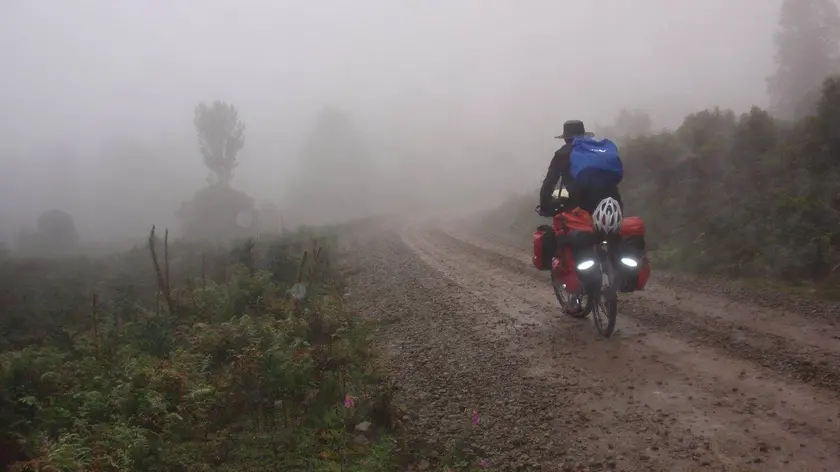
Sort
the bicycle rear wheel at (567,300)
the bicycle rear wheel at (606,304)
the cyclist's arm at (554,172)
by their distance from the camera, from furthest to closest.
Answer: the bicycle rear wheel at (567,300) < the cyclist's arm at (554,172) < the bicycle rear wheel at (606,304)

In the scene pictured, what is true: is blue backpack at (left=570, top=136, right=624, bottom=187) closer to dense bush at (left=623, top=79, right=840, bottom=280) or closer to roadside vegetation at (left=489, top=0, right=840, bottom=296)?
roadside vegetation at (left=489, top=0, right=840, bottom=296)

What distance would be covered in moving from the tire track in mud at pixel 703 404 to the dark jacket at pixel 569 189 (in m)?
1.83

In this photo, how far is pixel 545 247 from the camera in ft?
25.5

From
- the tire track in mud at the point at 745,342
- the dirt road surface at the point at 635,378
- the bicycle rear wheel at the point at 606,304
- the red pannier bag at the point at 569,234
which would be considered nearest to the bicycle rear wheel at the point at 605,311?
the bicycle rear wheel at the point at 606,304

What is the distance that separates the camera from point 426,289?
38.7 feet

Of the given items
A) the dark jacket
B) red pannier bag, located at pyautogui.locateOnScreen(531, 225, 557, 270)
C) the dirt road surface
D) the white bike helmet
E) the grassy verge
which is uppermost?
the dark jacket

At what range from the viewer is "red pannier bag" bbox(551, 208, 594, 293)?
277 inches

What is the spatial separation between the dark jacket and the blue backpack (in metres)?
0.11

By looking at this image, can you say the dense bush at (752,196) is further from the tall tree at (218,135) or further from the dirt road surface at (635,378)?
the tall tree at (218,135)

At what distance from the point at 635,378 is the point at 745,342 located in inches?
67.3

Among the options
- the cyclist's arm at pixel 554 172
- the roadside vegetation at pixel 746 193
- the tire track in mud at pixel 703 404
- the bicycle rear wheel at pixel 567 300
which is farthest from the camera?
the roadside vegetation at pixel 746 193

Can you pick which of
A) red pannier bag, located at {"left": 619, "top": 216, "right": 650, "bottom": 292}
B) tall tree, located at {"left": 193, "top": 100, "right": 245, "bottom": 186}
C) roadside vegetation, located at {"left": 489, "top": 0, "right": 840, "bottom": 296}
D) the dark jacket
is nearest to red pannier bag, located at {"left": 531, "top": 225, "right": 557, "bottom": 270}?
the dark jacket

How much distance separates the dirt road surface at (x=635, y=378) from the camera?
4.12 meters

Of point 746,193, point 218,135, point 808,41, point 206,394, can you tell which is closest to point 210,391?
point 206,394
